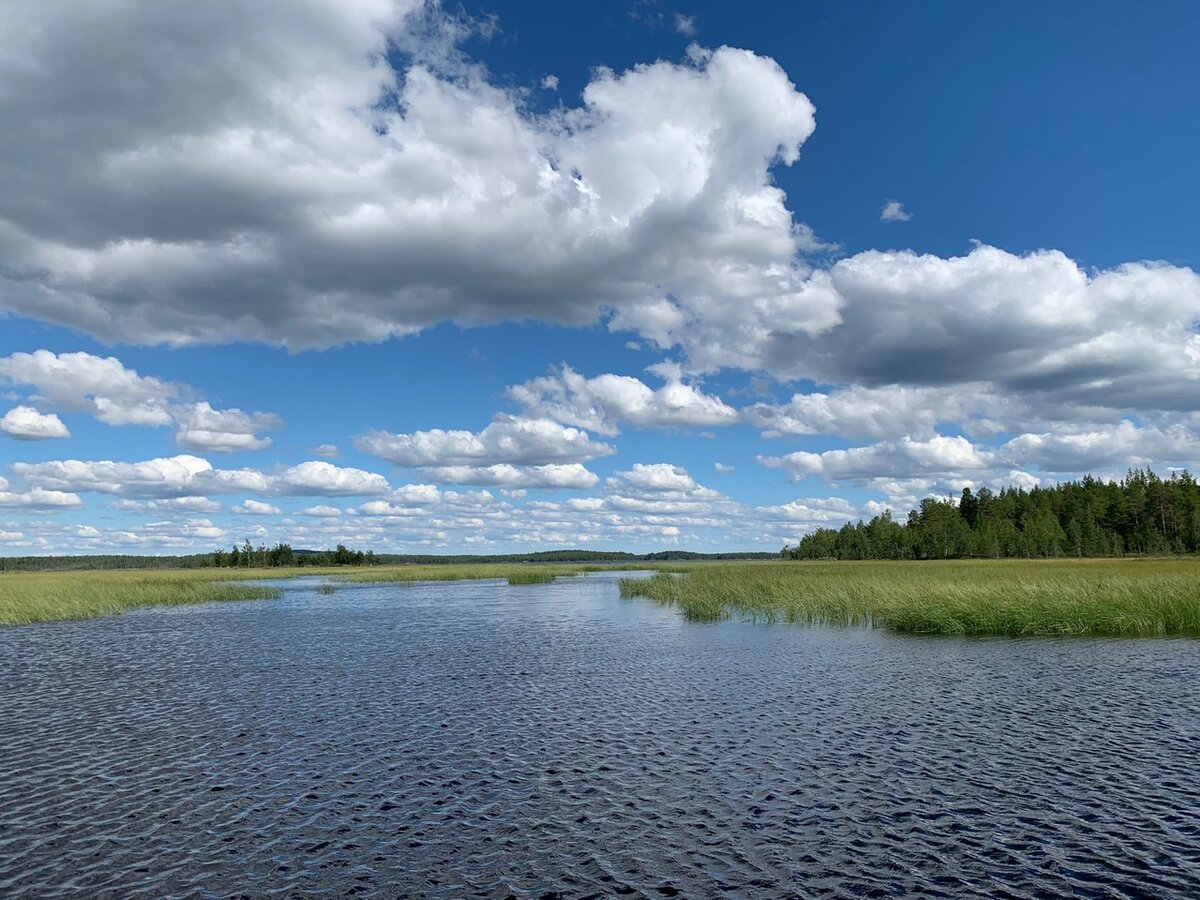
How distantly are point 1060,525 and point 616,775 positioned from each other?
553 ft

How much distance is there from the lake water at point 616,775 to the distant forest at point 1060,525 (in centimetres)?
12571

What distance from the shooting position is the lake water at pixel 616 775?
1232 cm

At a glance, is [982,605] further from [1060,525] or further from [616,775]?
[1060,525]

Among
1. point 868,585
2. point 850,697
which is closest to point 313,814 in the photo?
point 850,697

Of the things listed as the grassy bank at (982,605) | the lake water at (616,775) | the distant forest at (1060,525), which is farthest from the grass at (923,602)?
the distant forest at (1060,525)

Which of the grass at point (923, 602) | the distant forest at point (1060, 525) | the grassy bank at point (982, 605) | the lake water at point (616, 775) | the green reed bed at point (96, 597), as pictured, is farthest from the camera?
the distant forest at point (1060, 525)

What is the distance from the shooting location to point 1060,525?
6161 inches

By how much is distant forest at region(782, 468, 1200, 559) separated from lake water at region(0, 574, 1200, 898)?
125710mm

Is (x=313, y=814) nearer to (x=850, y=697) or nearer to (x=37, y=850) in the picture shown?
(x=37, y=850)

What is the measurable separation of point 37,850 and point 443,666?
21.9 metres

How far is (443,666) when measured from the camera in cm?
3497

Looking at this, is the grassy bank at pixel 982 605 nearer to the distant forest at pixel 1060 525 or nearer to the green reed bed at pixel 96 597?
the green reed bed at pixel 96 597

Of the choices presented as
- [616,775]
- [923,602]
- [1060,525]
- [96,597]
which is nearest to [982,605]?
[923,602]

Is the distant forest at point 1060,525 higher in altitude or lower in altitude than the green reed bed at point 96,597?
higher
